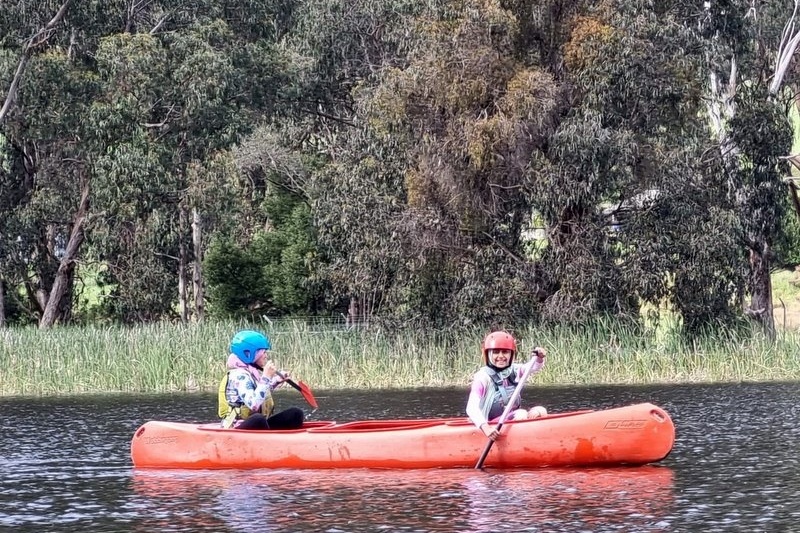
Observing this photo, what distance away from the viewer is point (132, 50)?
3612 centimetres

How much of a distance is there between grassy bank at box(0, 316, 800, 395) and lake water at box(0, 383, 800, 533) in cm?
799

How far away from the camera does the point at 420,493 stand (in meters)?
13.3

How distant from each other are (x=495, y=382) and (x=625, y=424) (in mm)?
1429

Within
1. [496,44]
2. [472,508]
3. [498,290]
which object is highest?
[496,44]

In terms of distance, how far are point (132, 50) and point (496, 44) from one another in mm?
10343

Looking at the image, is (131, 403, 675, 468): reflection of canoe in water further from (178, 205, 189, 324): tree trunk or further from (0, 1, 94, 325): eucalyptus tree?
(178, 205, 189, 324): tree trunk

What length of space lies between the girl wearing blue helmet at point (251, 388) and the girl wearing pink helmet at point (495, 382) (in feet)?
7.05

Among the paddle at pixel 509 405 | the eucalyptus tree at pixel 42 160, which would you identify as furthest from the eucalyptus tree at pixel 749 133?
the paddle at pixel 509 405

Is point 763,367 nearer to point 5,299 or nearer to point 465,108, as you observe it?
point 465,108

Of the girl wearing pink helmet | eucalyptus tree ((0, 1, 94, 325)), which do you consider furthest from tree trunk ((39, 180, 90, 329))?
the girl wearing pink helmet

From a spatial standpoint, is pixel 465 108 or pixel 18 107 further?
pixel 18 107

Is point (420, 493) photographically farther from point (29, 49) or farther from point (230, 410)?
point (29, 49)

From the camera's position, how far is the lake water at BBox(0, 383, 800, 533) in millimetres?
11703

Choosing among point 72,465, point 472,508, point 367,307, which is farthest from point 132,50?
point 472,508
